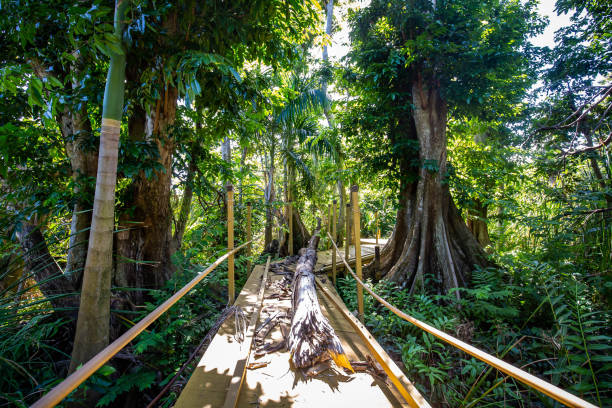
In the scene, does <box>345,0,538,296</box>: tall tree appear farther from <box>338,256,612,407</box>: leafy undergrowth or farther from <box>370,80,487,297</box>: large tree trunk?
<box>338,256,612,407</box>: leafy undergrowth

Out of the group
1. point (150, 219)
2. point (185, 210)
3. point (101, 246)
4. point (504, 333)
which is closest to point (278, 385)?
point (101, 246)

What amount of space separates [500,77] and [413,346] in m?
5.01

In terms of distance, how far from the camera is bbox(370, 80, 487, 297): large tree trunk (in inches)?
204

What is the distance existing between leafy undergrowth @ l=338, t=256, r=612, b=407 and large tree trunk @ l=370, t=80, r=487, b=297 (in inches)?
24.1

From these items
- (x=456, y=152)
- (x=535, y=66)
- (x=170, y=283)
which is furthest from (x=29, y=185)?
(x=535, y=66)

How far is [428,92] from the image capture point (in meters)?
5.64

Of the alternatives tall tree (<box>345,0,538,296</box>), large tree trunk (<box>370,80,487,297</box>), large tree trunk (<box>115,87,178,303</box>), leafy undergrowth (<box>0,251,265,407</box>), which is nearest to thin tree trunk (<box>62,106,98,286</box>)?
large tree trunk (<box>115,87,178,303</box>)

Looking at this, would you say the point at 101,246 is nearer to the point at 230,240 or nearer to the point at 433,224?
the point at 230,240

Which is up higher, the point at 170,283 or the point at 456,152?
the point at 456,152

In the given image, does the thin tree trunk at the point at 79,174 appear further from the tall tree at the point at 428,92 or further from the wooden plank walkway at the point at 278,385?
the tall tree at the point at 428,92

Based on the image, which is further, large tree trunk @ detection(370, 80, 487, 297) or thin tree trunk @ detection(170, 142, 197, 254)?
large tree trunk @ detection(370, 80, 487, 297)

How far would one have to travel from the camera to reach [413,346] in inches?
121

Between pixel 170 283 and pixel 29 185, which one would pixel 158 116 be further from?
pixel 170 283

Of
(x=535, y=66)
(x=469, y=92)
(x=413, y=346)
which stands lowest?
(x=413, y=346)
